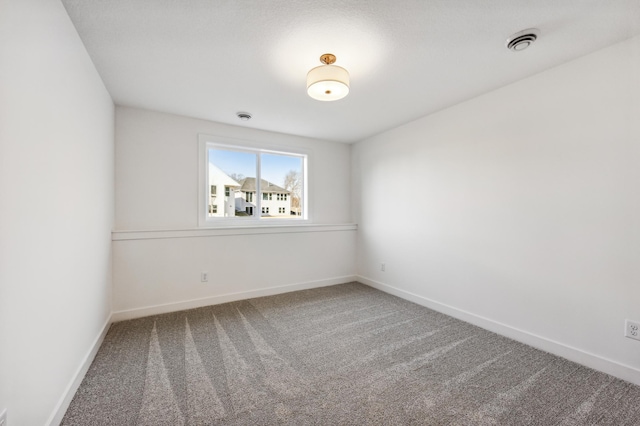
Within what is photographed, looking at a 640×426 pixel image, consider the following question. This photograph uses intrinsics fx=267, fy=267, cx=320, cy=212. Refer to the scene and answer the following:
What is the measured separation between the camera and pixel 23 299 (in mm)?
1138

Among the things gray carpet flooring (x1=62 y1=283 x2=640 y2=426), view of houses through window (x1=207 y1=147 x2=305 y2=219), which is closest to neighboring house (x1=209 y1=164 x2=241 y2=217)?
view of houses through window (x1=207 y1=147 x2=305 y2=219)

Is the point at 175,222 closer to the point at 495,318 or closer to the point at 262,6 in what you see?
the point at 262,6

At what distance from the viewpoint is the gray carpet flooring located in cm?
151

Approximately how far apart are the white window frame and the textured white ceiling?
0.66 meters

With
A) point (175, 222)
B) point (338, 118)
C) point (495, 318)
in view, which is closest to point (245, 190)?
point (175, 222)

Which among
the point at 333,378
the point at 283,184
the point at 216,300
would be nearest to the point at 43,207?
the point at 333,378

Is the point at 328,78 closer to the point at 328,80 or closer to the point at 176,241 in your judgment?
the point at 328,80

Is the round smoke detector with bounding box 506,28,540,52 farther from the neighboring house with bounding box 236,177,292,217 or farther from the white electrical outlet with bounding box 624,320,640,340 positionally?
the neighboring house with bounding box 236,177,292,217

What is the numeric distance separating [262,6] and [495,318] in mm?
3164

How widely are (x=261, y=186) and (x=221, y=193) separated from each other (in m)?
0.57

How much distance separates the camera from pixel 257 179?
3834mm

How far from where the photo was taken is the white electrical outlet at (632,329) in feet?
5.88

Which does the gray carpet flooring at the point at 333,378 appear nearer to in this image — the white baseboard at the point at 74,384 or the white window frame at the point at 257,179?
the white baseboard at the point at 74,384

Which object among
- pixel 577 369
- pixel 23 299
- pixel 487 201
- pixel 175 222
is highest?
pixel 487 201
